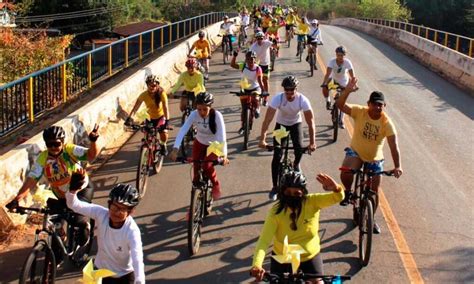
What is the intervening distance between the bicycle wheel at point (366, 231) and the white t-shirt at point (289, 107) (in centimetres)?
231

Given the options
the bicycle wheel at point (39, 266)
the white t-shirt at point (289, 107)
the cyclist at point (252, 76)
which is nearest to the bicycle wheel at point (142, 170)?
the white t-shirt at point (289, 107)

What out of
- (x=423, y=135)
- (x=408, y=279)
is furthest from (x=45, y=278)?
(x=423, y=135)

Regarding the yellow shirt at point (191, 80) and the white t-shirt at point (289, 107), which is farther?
the yellow shirt at point (191, 80)

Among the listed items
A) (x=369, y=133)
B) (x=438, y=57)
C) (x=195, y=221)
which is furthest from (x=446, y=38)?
(x=195, y=221)

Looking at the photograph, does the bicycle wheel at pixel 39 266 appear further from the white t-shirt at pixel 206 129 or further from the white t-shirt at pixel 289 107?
the white t-shirt at pixel 289 107

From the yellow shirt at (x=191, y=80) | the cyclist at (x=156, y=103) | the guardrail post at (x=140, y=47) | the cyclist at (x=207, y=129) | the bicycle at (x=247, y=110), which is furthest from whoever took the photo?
the guardrail post at (x=140, y=47)

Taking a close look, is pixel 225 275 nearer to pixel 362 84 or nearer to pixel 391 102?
pixel 391 102

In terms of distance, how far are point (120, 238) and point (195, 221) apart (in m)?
2.63

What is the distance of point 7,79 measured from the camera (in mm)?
20188

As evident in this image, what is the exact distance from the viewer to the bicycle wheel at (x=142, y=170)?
32.3 ft

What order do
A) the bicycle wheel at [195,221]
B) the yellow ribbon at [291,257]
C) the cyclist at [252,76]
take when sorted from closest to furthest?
the yellow ribbon at [291,257]
the bicycle wheel at [195,221]
the cyclist at [252,76]

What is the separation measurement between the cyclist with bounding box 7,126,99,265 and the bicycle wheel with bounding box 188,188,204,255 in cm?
128

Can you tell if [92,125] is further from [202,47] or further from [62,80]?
[202,47]

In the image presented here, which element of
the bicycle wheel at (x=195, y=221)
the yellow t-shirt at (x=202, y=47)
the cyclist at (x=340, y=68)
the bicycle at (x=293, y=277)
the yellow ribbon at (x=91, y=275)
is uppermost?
the yellow t-shirt at (x=202, y=47)
